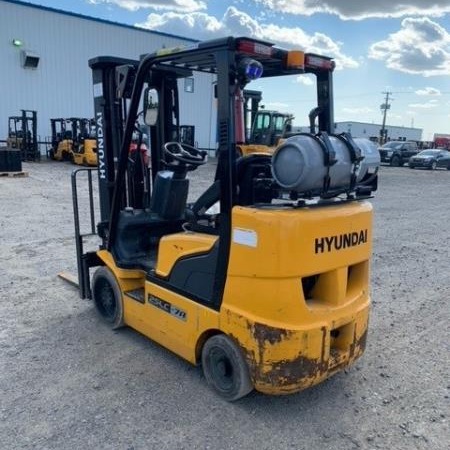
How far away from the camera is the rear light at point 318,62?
346 centimetres

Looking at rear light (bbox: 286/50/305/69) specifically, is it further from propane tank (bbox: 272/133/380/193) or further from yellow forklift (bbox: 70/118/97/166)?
yellow forklift (bbox: 70/118/97/166)

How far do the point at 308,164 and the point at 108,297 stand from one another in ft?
8.02

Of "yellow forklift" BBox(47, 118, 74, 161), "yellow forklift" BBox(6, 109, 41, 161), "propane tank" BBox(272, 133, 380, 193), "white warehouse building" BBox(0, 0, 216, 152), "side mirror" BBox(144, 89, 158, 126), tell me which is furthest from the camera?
"white warehouse building" BBox(0, 0, 216, 152)

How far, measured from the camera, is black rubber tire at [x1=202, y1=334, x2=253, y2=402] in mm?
2998

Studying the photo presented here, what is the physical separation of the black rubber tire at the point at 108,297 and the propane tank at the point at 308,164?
199 cm

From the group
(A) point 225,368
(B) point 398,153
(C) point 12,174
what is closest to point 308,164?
(A) point 225,368

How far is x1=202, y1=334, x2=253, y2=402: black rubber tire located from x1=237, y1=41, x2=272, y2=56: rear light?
180cm

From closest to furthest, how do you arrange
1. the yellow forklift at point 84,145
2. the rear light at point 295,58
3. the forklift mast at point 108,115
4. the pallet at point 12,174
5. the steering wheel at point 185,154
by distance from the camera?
the rear light at point 295,58
the steering wheel at point 185,154
the forklift mast at point 108,115
the pallet at point 12,174
the yellow forklift at point 84,145

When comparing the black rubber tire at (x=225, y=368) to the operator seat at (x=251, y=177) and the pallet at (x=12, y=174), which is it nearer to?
the operator seat at (x=251, y=177)

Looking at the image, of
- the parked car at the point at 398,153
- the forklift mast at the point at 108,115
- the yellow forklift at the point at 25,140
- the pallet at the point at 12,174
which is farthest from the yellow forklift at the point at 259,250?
the parked car at the point at 398,153

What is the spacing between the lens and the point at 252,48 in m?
2.85

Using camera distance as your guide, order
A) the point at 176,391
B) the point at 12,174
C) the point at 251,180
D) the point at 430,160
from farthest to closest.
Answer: the point at 430,160
the point at 12,174
the point at 176,391
the point at 251,180

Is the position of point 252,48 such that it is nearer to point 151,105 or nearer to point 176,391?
point 151,105

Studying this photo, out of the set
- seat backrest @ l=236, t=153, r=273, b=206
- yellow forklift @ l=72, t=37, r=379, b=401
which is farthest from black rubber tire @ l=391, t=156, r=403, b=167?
seat backrest @ l=236, t=153, r=273, b=206
